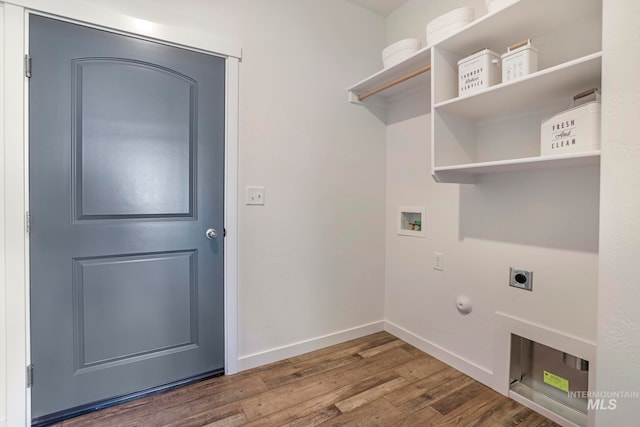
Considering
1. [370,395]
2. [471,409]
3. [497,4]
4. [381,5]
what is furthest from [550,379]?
[381,5]

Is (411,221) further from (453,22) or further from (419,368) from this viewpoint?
(453,22)

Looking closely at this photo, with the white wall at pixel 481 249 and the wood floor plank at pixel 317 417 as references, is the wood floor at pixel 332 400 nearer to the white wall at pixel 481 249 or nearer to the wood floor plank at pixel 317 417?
the wood floor plank at pixel 317 417

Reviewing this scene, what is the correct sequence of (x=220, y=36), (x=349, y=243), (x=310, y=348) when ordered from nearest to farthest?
(x=220, y=36) → (x=310, y=348) → (x=349, y=243)

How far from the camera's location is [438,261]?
2.10 metres

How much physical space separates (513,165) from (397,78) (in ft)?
3.50

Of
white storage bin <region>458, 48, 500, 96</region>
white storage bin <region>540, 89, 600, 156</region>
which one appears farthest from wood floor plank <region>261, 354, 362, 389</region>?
white storage bin <region>458, 48, 500, 96</region>

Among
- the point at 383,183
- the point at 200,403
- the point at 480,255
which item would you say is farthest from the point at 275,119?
the point at 200,403

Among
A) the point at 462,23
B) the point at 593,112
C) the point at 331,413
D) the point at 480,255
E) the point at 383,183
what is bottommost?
the point at 331,413

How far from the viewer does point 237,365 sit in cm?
192

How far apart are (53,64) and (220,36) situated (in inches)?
33.5

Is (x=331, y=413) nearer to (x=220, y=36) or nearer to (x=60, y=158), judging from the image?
(x=60, y=158)

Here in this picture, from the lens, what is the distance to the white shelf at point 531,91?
1.14 meters

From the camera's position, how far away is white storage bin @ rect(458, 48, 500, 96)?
1453 mm

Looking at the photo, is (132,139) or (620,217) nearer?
(620,217)
